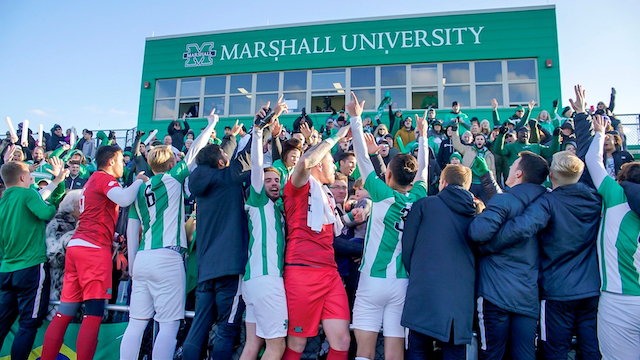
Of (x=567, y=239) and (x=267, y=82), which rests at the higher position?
(x=267, y=82)

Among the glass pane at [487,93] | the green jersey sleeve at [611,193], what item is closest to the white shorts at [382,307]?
the green jersey sleeve at [611,193]

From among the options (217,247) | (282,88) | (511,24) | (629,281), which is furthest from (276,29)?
(629,281)

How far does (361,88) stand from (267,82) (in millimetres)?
3991

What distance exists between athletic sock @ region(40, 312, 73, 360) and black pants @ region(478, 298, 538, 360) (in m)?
3.95

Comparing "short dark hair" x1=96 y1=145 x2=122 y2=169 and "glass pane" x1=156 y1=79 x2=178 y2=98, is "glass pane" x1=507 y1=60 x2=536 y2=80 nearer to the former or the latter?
"glass pane" x1=156 y1=79 x2=178 y2=98

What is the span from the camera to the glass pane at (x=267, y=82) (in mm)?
17641

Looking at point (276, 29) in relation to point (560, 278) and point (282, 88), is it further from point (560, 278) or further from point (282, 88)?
point (560, 278)

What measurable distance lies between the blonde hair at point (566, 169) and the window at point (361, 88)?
12520 mm

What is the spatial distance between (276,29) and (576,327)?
16563 mm

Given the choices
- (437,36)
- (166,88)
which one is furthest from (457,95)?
(166,88)

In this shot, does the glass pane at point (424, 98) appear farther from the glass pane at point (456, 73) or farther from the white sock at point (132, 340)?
the white sock at point (132, 340)

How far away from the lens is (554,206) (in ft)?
11.5

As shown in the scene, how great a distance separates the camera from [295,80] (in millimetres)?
17469

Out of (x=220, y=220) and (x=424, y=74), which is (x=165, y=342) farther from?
(x=424, y=74)
